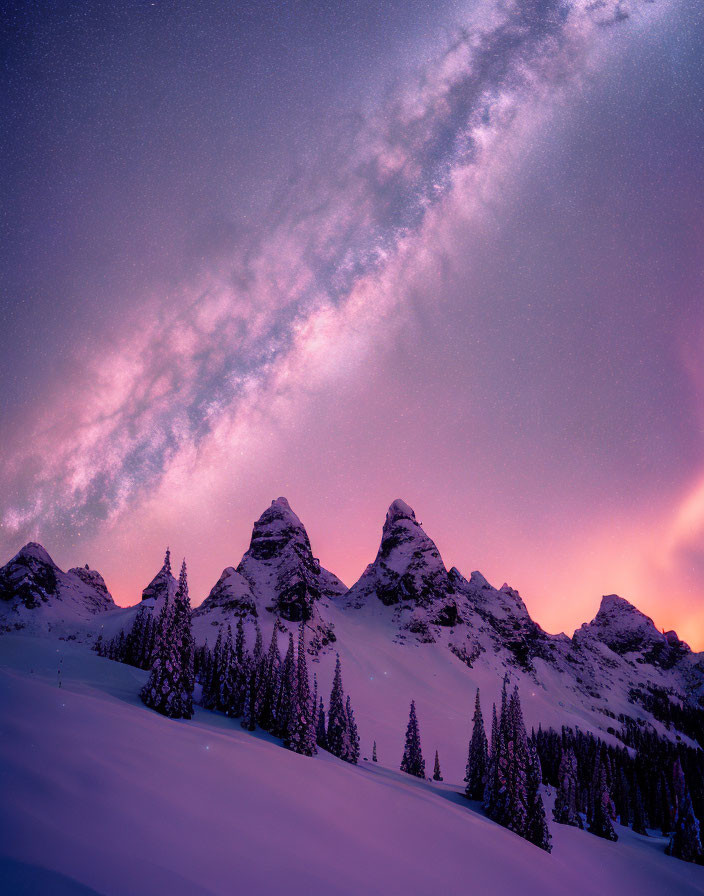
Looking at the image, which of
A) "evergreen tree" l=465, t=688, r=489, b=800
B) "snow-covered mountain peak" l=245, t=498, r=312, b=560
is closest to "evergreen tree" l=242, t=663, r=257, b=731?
"evergreen tree" l=465, t=688, r=489, b=800

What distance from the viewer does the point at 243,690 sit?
51281 millimetres

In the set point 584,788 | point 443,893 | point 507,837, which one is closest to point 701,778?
point 584,788

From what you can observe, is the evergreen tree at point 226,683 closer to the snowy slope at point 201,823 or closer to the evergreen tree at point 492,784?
the snowy slope at point 201,823

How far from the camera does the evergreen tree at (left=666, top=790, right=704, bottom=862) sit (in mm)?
55156

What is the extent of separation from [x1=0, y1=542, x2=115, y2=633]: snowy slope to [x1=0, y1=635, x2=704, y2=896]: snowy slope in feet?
455

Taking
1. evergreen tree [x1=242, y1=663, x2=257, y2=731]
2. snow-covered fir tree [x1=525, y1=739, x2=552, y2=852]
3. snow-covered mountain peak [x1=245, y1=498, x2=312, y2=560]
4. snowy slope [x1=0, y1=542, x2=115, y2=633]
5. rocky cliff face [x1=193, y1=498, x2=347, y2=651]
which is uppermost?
snow-covered mountain peak [x1=245, y1=498, x2=312, y2=560]

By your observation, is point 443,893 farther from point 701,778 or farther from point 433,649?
point 433,649

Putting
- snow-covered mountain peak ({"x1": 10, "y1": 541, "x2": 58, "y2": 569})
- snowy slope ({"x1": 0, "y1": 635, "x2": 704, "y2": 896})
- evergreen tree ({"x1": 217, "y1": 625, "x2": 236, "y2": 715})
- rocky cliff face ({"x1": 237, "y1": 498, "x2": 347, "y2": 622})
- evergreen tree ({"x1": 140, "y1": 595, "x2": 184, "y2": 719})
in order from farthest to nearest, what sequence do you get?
snow-covered mountain peak ({"x1": 10, "y1": 541, "x2": 58, "y2": 569}) → rocky cliff face ({"x1": 237, "y1": 498, "x2": 347, "y2": 622}) → evergreen tree ({"x1": 217, "y1": 625, "x2": 236, "y2": 715}) → evergreen tree ({"x1": 140, "y1": 595, "x2": 184, "y2": 719}) → snowy slope ({"x1": 0, "y1": 635, "x2": 704, "y2": 896})

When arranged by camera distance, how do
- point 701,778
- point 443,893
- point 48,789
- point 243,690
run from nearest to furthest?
1. point 48,789
2. point 443,893
3. point 243,690
4. point 701,778

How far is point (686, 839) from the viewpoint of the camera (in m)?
55.8

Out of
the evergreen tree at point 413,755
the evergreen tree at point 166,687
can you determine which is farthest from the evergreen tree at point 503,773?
the evergreen tree at point 166,687

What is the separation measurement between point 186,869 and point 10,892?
4448mm

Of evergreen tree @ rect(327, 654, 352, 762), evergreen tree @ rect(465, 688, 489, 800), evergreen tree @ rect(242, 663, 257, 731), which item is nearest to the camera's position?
evergreen tree @ rect(242, 663, 257, 731)

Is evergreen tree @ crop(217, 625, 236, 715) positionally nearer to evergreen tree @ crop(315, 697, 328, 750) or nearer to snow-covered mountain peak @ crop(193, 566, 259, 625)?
evergreen tree @ crop(315, 697, 328, 750)
